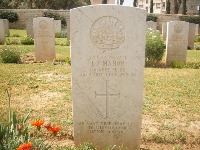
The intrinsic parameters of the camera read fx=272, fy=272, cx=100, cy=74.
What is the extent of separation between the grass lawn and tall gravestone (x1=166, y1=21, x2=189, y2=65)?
1.63 meters

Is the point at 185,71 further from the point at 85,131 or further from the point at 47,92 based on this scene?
the point at 85,131

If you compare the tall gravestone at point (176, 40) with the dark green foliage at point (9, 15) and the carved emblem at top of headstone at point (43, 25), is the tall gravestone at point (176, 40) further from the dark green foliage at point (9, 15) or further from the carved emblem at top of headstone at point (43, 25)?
the dark green foliage at point (9, 15)

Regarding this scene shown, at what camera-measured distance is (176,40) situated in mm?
10750

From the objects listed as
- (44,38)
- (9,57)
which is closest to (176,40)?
(44,38)

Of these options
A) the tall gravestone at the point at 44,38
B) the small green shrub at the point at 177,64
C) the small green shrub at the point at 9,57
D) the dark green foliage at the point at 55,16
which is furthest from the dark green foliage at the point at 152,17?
the small green shrub at the point at 9,57

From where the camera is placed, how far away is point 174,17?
37.5 m

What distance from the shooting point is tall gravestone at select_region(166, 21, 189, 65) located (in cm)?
1054

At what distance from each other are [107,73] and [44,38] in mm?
7918

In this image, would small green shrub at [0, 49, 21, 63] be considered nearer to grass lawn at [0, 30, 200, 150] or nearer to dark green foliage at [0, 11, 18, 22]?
grass lawn at [0, 30, 200, 150]

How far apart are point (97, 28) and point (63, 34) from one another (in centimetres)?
1984

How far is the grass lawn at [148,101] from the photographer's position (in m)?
4.29

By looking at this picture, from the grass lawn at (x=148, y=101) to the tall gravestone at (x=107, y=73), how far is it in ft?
1.81

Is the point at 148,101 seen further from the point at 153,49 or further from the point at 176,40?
the point at 176,40

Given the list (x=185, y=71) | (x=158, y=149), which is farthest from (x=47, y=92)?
(x=185, y=71)
